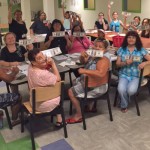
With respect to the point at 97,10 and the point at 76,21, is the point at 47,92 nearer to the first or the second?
the point at 76,21

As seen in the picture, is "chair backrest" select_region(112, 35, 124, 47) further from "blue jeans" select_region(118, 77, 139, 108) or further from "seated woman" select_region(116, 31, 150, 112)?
"blue jeans" select_region(118, 77, 139, 108)

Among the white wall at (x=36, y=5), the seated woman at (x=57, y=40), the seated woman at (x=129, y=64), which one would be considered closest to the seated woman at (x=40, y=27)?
the seated woman at (x=57, y=40)

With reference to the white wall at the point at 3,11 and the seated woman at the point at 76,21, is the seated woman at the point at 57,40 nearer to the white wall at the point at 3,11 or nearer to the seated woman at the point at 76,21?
the seated woman at the point at 76,21

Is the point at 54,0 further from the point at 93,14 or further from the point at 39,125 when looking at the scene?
the point at 39,125

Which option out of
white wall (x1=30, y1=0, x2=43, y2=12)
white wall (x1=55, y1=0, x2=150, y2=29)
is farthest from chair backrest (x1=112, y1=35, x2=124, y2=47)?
white wall (x1=30, y1=0, x2=43, y2=12)

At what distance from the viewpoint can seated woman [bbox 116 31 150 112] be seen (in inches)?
124

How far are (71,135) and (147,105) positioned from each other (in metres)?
1.28

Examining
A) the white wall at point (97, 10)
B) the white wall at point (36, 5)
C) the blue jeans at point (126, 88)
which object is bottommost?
the blue jeans at point (126, 88)

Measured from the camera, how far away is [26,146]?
102 inches

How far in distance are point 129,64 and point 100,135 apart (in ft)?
3.33

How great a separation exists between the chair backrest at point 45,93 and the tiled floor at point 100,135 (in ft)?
1.58

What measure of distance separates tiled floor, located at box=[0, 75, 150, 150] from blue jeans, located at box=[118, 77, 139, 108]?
169 mm

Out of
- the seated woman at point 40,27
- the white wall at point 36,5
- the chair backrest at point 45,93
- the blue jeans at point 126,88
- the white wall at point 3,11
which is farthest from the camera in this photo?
the white wall at point 36,5

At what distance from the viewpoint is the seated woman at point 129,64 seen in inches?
124
